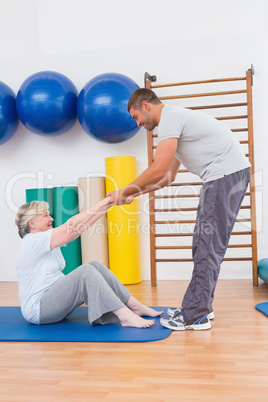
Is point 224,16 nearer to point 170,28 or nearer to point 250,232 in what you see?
point 170,28

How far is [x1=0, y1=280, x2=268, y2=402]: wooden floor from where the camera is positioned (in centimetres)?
165

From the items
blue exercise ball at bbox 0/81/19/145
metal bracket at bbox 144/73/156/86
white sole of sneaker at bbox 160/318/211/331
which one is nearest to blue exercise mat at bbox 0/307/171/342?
white sole of sneaker at bbox 160/318/211/331

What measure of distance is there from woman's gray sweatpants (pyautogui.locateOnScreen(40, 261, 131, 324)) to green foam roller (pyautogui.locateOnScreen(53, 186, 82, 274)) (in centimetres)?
141

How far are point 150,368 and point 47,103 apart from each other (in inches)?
95.6

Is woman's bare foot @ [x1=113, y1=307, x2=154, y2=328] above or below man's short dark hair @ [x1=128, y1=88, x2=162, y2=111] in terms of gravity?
below

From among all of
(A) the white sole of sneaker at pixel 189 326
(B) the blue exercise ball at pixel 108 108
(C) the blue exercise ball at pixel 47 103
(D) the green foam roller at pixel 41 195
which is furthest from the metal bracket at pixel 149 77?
(A) the white sole of sneaker at pixel 189 326

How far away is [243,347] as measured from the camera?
2129mm

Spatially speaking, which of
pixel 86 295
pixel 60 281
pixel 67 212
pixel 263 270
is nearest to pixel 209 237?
pixel 86 295

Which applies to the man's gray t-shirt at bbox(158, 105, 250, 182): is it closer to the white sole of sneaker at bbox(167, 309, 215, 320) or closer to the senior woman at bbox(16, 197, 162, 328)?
the senior woman at bbox(16, 197, 162, 328)

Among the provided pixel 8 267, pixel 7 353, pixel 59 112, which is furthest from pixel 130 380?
pixel 8 267

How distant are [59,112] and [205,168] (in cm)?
168

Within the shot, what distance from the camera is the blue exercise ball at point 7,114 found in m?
3.87

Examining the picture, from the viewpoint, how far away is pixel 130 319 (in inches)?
95.4

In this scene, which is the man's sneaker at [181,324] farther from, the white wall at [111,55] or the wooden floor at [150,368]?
the white wall at [111,55]
